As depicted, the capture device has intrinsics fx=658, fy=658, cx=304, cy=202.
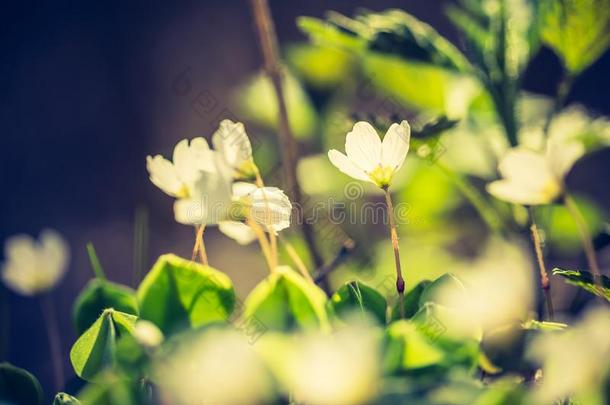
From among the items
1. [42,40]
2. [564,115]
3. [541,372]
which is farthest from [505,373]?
[42,40]

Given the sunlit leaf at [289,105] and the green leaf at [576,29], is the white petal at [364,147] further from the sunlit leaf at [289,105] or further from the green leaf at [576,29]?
the sunlit leaf at [289,105]

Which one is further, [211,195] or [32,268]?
[32,268]

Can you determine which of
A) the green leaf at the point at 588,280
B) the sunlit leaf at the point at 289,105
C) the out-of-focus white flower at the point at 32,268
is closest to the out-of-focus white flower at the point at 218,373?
the green leaf at the point at 588,280

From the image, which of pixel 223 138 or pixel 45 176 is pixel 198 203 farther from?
pixel 45 176

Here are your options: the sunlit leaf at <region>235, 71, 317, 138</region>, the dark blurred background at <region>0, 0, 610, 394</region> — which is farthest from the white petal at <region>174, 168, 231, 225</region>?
the dark blurred background at <region>0, 0, 610, 394</region>

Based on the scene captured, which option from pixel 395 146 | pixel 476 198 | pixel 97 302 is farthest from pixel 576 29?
pixel 97 302

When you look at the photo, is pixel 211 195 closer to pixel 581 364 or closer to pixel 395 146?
pixel 395 146
